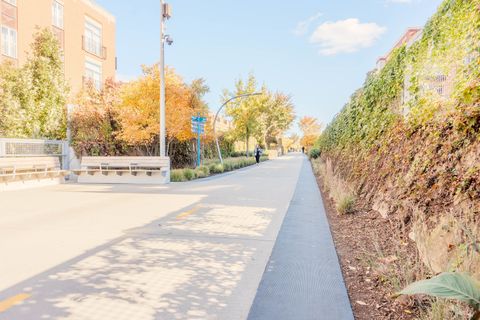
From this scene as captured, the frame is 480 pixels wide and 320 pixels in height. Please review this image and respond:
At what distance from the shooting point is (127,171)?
612 inches

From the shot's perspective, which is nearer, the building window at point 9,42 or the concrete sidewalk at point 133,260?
the concrete sidewalk at point 133,260

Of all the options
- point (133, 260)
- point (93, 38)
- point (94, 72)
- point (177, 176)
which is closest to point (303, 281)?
point (133, 260)

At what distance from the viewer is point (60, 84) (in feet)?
63.4

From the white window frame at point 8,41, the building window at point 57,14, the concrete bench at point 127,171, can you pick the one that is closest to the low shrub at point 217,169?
the concrete bench at point 127,171

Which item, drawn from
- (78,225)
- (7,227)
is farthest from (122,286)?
(7,227)

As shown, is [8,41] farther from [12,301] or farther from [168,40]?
[12,301]

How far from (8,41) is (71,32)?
5491 mm

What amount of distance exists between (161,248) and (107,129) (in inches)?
627

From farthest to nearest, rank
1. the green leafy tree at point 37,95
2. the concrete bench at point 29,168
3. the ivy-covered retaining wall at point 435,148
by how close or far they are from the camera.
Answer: the green leafy tree at point 37,95
the concrete bench at point 29,168
the ivy-covered retaining wall at point 435,148

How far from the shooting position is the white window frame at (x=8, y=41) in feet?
68.7

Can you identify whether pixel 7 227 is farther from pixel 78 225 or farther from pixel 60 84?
pixel 60 84

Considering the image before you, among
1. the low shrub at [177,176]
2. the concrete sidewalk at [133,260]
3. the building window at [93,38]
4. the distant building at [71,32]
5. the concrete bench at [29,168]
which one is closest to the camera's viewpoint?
the concrete sidewalk at [133,260]

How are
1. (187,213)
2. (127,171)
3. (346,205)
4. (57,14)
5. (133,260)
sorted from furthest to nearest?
(57,14)
(127,171)
(187,213)
(346,205)
(133,260)

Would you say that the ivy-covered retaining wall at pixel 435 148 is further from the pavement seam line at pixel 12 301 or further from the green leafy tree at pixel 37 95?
the green leafy tree at pixel 37 95
